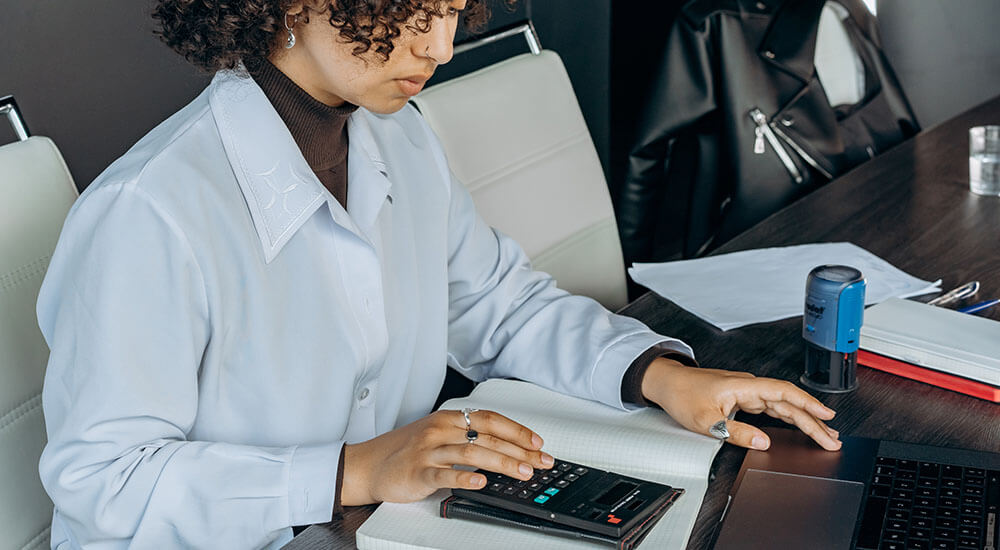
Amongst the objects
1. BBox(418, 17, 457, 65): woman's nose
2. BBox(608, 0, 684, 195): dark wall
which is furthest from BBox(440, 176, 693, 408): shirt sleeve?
BBox(608, 0, 684, 195): dark wall

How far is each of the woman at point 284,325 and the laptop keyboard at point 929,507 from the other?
88mm

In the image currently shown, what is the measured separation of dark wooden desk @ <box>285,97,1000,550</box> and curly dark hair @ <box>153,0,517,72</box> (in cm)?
46

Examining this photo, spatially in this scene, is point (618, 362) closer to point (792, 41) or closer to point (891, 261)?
point (891, 261)

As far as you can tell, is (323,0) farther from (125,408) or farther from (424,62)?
(125,408)

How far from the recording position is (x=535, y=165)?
177 centimetres

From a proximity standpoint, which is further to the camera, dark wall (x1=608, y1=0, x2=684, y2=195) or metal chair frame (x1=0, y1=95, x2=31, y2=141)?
dark wall (x1=608, y1=0, x2=684, y2=195)

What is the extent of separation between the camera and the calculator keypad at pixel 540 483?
93cm

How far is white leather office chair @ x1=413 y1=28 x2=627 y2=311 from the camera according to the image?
1.64 metres

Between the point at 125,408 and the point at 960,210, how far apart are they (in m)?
1.38

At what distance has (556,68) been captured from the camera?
6.14 feet

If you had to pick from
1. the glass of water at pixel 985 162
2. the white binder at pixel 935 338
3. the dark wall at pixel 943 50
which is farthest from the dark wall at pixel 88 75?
the dark wall at pixel 943 50

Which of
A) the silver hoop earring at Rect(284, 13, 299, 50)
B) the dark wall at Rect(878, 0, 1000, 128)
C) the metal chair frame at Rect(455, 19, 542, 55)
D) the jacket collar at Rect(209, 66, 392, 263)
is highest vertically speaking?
the silver hoop earring at Rect(284, 13, 299, 50)

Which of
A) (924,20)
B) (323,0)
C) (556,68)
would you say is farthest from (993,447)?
(924,20)

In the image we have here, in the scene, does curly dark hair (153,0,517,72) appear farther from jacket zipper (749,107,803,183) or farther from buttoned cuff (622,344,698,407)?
jacket zipper (749,107,803,183)
